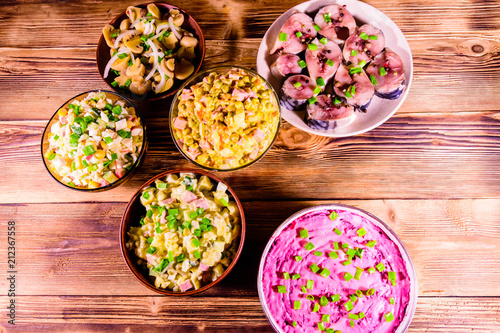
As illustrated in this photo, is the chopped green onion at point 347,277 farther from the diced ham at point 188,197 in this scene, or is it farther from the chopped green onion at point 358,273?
the diced ham at point 188,197

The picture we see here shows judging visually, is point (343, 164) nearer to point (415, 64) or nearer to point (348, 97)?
point (348, 97)

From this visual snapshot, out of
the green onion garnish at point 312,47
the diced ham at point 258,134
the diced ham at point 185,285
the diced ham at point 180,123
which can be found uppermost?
the green onion garnish at point 312,47

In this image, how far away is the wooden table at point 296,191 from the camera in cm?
209

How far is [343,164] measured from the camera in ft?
7.05

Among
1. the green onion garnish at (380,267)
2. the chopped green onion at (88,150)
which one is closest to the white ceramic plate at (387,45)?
the green onion garnish at (380,267)

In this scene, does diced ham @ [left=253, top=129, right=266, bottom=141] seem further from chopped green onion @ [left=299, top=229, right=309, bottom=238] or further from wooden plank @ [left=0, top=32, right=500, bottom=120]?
wooden plank @ [left=0, top=32, right=500, bottom=120]

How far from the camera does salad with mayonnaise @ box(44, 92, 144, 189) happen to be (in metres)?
1.87

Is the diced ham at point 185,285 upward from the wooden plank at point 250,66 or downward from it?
downward

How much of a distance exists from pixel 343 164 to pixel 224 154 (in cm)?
82

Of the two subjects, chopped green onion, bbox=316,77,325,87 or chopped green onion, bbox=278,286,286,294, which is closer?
chopped green onion, bbox=278,286,286,294

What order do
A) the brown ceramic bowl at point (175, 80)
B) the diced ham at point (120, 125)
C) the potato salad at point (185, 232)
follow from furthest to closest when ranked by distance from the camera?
the brown ceramic bowl at point (175, 80), the diced ham at point (120, 125), the potato salad at point (185, 232)

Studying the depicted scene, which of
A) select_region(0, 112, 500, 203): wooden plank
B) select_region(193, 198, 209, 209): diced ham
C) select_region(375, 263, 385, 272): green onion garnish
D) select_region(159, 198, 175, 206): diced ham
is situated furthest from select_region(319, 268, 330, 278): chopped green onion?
select_region(159, 198, 175, 206): diced ham

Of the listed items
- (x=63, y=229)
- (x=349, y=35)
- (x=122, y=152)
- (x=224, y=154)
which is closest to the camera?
(x=224, y=154)

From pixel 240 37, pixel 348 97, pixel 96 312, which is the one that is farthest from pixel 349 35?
pixel 96 312
